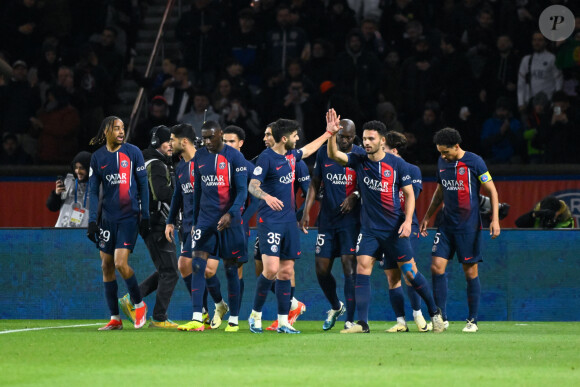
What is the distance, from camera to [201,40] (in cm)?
2038

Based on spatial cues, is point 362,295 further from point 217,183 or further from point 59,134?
point 59,134

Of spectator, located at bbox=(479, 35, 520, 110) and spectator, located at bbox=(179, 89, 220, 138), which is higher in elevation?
spectator, located at bbox=(479, 35, 520, 110)

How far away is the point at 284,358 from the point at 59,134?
1134cm

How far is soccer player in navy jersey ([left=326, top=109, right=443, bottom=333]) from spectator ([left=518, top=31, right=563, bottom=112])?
680 centimetres

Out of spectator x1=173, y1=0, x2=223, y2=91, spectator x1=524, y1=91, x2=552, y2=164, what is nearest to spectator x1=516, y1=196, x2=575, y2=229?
spectator x1=524, y1=91, x2=552, y2=164

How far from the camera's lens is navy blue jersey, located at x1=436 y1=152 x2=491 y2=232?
12.2m

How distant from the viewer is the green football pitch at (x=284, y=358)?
7164mm

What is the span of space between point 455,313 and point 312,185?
11.1 ft

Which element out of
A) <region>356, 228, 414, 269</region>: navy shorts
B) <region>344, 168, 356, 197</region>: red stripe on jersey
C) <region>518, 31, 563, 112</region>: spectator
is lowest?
<region>356, 228, 414, 269</region>: navy shorts

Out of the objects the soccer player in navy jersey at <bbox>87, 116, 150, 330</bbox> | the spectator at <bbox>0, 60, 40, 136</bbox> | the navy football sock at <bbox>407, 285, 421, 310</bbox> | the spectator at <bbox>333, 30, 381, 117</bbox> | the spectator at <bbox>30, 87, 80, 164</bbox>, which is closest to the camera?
the soccer player in navy jersey at <bbox>87, 116, 150, 330</bbox>

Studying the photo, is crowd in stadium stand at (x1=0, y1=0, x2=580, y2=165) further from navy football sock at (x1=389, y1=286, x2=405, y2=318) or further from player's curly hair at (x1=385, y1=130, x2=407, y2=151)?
navy football sock at (x1=389, y1=286, x2=405, y2=318)

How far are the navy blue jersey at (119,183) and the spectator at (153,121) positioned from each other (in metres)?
6.53

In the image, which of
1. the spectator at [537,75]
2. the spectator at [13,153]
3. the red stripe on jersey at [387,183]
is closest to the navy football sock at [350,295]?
the red stripe on jersey at [387,183]

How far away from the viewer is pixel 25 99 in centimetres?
1944
